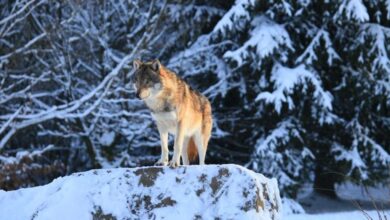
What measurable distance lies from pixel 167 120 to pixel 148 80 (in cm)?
43

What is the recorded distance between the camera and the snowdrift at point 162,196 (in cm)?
550

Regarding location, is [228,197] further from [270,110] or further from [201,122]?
[270,110]

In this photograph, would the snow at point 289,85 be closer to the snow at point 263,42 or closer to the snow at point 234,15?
the snow at point 263,42

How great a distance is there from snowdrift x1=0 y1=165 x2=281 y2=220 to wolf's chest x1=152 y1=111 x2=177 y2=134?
67cm

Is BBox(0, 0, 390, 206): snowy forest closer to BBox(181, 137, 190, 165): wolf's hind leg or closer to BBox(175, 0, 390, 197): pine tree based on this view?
BBox(175, 0, 390, 197): pine tree

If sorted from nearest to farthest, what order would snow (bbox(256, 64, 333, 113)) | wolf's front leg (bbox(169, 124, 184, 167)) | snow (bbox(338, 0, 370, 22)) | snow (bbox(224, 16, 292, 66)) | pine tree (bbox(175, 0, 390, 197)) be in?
wolf's front leg (bbox(169, 124, 184, 167)), snow (bbox(338, 0, 370, 22)), snow (bbox(256, 64, 333, 113)), snow (bbox(224, 16, 292, 66)), pine tree (bbox(175, 0, 390, 197))

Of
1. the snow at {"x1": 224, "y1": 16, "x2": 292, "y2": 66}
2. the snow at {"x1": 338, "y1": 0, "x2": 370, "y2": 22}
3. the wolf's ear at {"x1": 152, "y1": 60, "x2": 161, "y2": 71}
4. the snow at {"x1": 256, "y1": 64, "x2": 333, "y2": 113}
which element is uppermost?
the wolf's ear at {"x1": 152, "y1": 60, "x2": 161, "y2": 71}

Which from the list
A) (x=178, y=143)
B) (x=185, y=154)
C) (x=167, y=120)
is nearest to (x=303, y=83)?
(x=185, y=154)

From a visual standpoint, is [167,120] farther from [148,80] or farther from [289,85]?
[289,85]

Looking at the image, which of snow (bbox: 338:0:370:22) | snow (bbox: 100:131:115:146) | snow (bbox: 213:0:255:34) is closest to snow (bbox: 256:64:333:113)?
snow (bbox: 213:0:255:34)

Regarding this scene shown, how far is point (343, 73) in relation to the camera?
50.2 feet

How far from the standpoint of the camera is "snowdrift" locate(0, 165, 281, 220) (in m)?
5.50

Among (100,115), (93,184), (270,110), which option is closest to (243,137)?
(270,110)

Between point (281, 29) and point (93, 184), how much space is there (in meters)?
9.46
